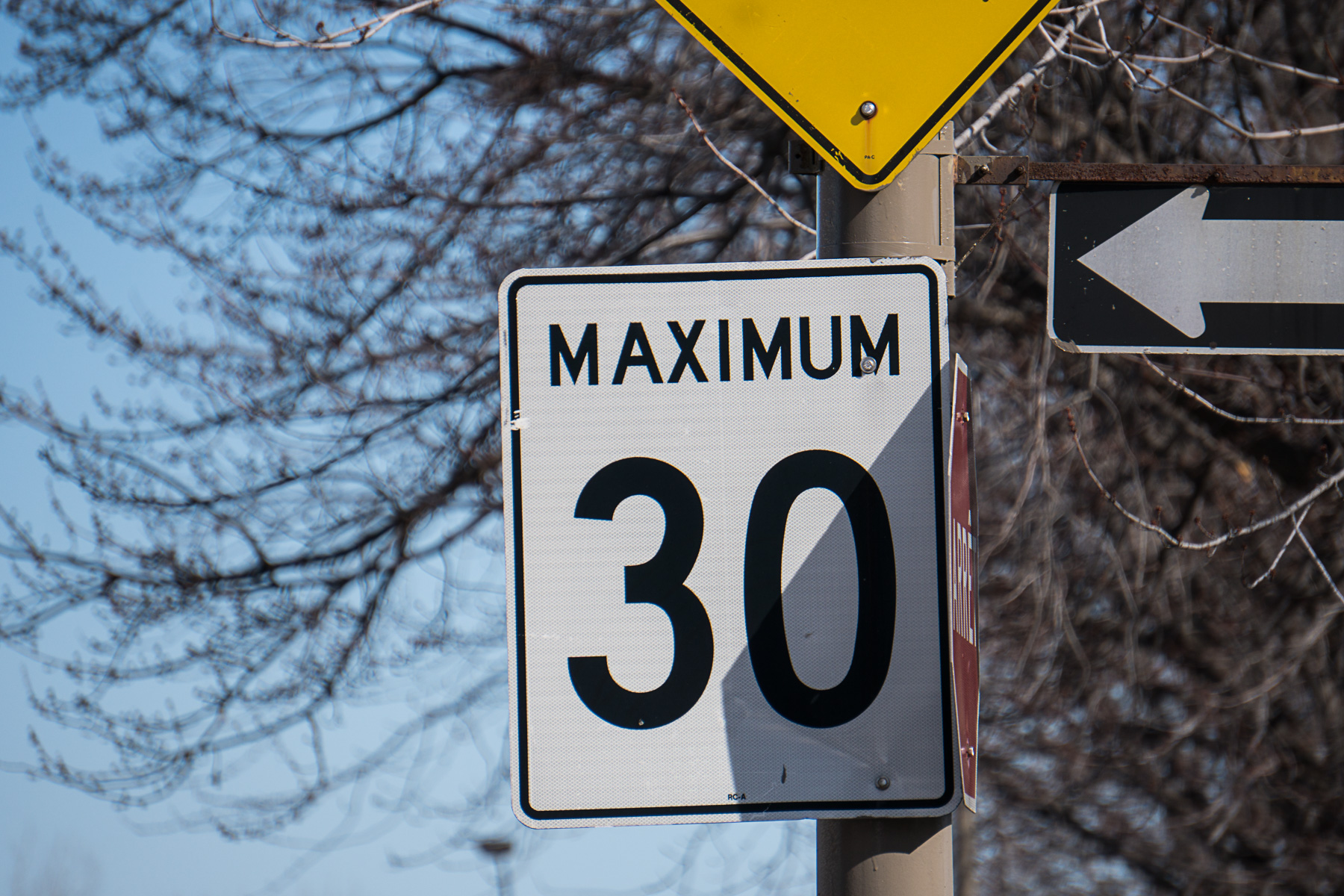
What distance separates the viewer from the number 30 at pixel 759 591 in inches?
60.8

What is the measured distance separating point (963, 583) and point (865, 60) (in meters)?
0.73

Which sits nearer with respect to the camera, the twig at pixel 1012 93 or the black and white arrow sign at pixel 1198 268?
the black and white arrow sign at pixel 1198 268

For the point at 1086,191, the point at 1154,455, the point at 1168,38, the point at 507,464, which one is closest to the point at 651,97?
the point at 1168,38

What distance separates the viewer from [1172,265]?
2.15 metres

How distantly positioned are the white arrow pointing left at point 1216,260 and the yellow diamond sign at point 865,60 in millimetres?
625

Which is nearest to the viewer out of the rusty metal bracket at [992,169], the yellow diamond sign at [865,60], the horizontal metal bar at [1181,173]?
the yellow diamond sign at [865,60]

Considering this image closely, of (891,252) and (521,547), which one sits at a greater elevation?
(891,252)

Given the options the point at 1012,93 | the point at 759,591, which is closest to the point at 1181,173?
the point at 759,591

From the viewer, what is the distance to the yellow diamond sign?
1.66m

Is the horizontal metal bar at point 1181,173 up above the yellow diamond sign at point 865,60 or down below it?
below

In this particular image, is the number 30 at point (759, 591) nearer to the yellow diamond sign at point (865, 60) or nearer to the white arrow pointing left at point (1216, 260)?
the yellow diamond sign at point (865, 60)

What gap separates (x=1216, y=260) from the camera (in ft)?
7.12

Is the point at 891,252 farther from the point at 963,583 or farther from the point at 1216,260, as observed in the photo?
the point at 1216,260

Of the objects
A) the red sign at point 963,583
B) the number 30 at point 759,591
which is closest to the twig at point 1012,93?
the red sign at point 963,583
